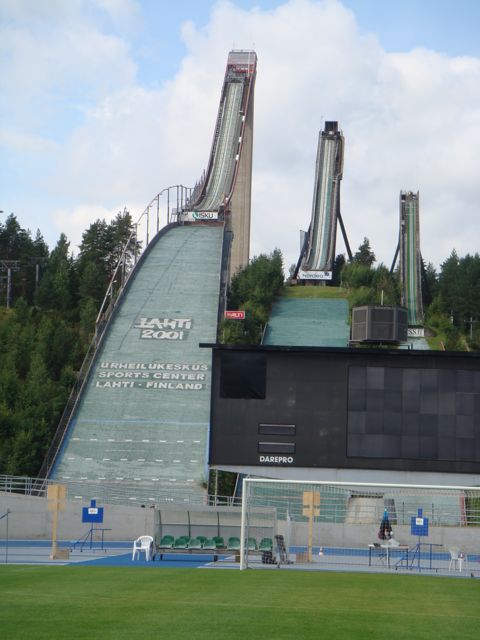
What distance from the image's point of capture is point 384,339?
4619cm

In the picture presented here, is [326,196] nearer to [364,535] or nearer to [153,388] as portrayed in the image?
[153,388]

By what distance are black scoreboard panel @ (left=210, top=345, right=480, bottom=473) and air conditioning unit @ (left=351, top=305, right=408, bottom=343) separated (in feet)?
54.3

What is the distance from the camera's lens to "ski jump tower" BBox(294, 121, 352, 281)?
339ft

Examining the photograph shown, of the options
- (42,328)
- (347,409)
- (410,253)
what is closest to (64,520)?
(347,409)

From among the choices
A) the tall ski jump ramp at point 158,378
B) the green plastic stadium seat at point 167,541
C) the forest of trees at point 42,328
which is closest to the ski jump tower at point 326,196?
the tall ski jump ramp at point 158,378

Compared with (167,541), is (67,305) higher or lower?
higher

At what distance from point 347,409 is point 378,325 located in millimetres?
17660

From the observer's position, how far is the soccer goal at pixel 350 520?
28.9 meters

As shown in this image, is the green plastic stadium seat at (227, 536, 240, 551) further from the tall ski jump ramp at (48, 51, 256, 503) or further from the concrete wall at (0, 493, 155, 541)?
the tall ski jump ramp at (48, 51, 256, 503)

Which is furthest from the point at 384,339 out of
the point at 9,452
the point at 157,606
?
the point at 157,606

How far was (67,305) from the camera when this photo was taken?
268 ft

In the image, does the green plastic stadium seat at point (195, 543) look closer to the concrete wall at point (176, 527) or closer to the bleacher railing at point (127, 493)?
the concrete wall at point (176, 527)

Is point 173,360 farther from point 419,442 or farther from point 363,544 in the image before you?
point 419,442

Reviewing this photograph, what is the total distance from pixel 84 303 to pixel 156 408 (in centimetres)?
2426
